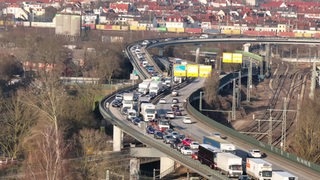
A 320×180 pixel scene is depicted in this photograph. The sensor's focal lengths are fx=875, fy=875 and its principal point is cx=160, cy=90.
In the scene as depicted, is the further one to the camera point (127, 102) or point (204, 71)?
point (204, 71)

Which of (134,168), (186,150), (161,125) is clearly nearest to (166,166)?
(134,168)

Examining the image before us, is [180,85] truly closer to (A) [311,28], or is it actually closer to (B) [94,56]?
(B) [94,56]

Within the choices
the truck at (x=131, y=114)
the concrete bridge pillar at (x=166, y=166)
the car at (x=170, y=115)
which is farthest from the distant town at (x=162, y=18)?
the concrete bridge pillar at (x=166, y=166)

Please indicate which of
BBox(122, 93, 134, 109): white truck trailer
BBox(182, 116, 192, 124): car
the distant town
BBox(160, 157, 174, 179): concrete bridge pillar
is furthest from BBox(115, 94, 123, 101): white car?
the distant town

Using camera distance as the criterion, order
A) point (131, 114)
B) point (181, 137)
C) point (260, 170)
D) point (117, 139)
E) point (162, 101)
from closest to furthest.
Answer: point (260, 170) → point (181, 137) → point (117, 139) → point (131, 114) → point (162, 101)

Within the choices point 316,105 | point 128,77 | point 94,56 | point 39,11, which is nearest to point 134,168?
point 316,105

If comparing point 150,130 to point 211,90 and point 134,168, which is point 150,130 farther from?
point 211,90
